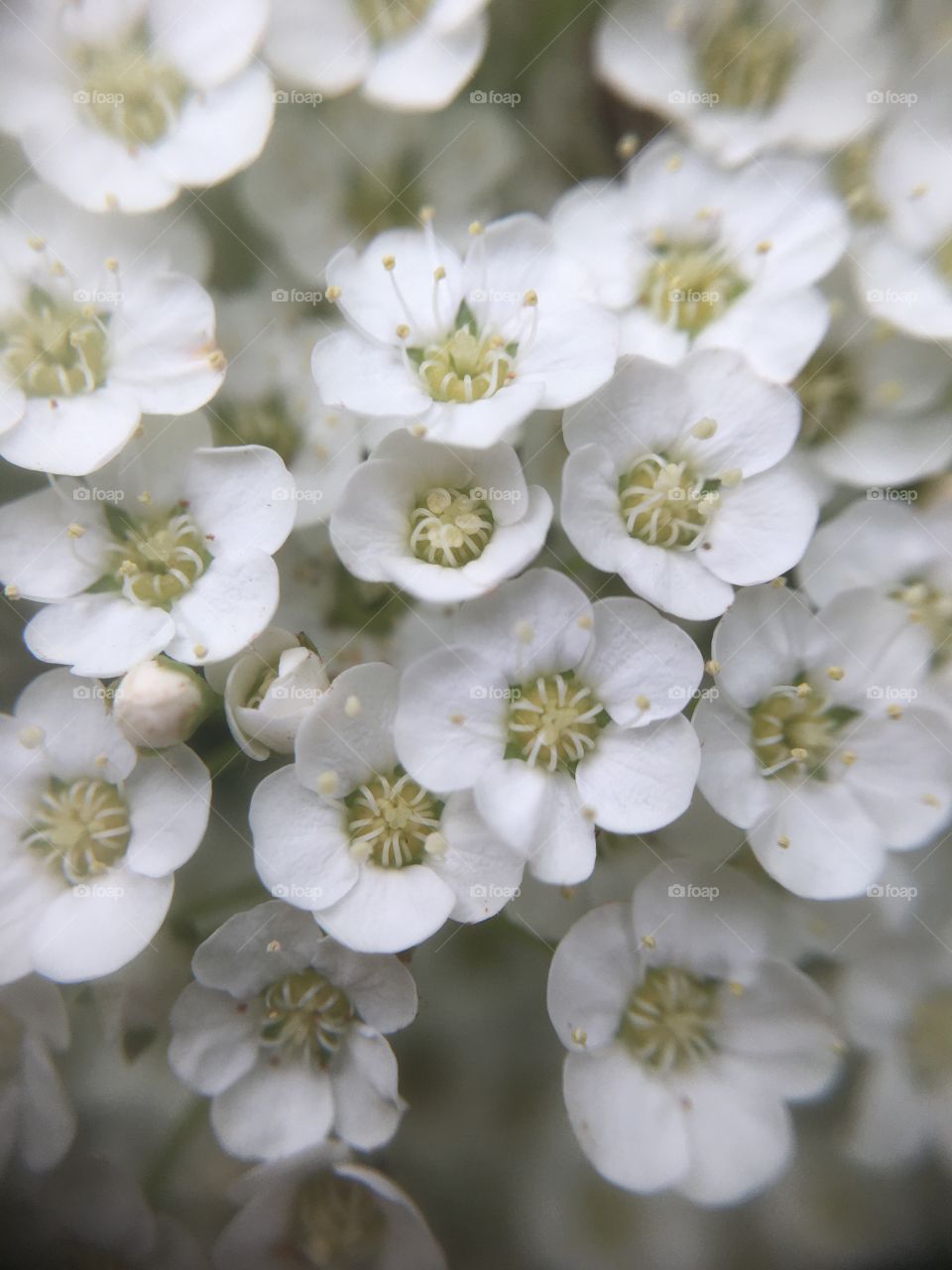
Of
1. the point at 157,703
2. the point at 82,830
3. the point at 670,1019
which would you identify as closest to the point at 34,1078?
the point at 82,830

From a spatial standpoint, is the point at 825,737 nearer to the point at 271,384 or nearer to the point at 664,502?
the point at 664,502

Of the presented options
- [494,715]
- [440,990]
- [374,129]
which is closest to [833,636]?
[494,715]

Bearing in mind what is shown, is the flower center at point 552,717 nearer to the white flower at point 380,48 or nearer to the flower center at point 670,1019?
the flower center at point 670,1019

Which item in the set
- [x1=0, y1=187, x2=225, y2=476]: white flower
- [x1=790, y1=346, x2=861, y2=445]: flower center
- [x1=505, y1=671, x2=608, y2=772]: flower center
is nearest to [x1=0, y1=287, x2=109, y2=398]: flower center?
[x1=0, y1=187, x2=225, y2=476]: white flower

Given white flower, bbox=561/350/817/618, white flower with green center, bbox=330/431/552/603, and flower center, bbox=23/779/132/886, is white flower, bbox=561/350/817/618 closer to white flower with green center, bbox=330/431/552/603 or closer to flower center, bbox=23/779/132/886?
white flower with green center, bbox=330/431/552/603

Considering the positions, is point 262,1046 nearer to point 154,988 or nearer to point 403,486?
point 154,988

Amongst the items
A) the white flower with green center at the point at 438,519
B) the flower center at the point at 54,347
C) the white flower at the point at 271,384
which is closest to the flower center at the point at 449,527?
the white flower with green center at the point at 438,519
